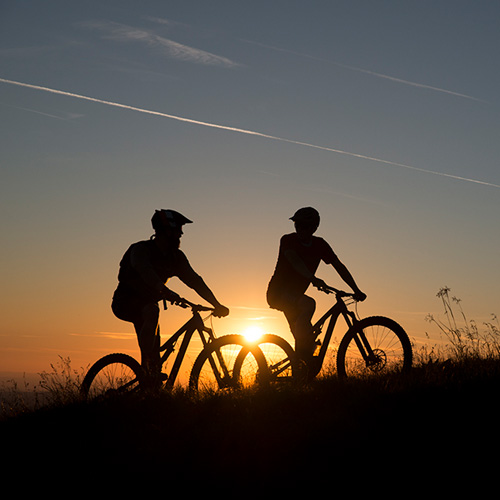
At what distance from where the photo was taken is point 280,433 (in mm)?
7621

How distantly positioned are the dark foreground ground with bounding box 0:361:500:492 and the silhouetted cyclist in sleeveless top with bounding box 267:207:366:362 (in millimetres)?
1044

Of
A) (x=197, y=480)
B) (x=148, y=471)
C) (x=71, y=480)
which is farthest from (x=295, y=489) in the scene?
(x=71, y=480)

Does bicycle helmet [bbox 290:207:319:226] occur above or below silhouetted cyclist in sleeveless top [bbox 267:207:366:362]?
above

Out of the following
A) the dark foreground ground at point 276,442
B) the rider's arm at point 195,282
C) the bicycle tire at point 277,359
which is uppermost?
the rider's arm at point 195,282

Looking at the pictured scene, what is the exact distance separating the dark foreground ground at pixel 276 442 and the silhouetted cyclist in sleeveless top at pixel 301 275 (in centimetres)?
104

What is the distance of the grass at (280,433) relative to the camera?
696cm

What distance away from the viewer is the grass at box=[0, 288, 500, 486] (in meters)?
6.96

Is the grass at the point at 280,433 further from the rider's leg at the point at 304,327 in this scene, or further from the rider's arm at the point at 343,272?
the rider's arm at the point at 343,272

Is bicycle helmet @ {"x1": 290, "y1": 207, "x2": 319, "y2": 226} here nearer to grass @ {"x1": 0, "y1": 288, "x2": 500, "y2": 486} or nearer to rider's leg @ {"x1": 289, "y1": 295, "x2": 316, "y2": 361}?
rider's leg @ {"x1": 289, "y1": 295, "x2": 316, "y2": 361}

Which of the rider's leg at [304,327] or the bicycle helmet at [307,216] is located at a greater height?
the bicycle helmet at [307,216]

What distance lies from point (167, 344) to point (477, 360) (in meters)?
5.10

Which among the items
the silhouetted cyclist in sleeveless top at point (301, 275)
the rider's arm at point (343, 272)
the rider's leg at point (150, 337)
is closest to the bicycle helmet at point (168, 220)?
the rider's leg at point (150, 337)

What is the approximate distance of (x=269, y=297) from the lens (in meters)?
10.7

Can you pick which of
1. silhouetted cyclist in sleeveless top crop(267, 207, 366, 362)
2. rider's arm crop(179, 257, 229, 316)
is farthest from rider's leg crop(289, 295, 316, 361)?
rider's arm crop(179, 257, 229, 316)
